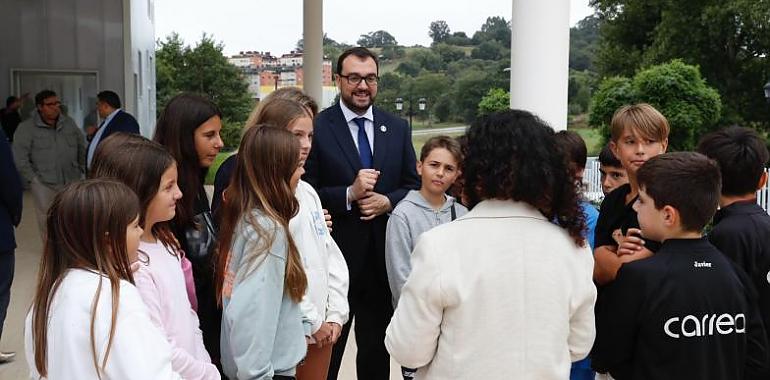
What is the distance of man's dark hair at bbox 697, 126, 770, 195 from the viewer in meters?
2.42

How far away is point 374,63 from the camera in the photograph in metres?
3.39

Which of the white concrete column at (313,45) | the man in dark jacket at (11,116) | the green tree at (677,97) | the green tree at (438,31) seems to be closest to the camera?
A: the white concrete column at (313,45)

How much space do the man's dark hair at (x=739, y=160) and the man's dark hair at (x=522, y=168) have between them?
760 millimetres

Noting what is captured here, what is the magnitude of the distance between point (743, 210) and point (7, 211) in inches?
144

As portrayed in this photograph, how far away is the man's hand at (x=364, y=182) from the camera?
3.15 meters

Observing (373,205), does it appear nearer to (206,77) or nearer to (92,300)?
(92,300)

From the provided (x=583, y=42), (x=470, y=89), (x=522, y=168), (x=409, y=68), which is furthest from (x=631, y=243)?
(x=583, y=42)

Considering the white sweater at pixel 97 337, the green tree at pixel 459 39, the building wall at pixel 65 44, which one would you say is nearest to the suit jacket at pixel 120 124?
the white sweater at pixel 97 337

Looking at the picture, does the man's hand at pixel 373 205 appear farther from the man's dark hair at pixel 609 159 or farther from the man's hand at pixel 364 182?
the man's dark hair at pixel 609 159

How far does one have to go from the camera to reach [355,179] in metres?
3.32

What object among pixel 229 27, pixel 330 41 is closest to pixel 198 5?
pixel 229 27

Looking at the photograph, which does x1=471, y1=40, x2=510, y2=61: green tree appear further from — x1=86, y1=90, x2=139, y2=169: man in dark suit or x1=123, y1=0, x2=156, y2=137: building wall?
x1=86, y1=90, x2=139, y2=169: man in dark suit

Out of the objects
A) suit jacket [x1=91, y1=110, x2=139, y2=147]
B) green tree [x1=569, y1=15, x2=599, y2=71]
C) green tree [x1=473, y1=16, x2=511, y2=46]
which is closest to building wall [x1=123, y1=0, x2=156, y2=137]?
suit jacket [x1=91, y1=110, x2=139, y2=147]

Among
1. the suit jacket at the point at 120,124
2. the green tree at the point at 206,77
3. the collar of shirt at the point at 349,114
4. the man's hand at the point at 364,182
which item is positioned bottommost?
the man's hand at the point at 364,182
